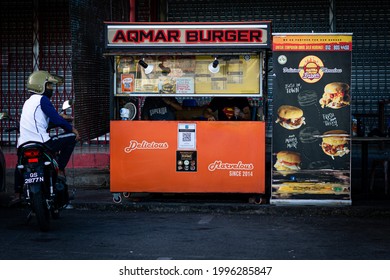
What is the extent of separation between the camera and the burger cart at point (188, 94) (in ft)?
36.2

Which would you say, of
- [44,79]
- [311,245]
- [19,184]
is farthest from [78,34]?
[311,245]

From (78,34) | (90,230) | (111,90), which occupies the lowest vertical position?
(90,230)

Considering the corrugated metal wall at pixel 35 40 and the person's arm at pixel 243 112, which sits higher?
the corrugated metal wall at pixel 35 40

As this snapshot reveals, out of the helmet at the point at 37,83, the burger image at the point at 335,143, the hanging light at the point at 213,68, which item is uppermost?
the hanging light at the point at 213,68

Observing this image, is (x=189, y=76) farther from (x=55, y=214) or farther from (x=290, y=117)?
(x=55, y=214)

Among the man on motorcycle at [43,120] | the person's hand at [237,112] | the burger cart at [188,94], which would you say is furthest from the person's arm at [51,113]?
the person's hand at [237,112]

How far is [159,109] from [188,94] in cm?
45

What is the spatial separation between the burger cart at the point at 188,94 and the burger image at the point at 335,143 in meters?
0.82

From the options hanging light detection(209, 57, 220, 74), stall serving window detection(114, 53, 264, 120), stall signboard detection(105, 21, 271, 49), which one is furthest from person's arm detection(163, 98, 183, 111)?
stall signboard detection(105, 21, 271, 49)

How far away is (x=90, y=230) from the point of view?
31.2ft

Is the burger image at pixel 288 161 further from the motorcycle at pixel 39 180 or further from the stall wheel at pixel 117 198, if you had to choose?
the motorcycle at pixel 39 180

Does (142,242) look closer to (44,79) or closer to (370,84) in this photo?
(44,79)

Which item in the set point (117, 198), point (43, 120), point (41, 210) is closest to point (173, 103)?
point (117, 198)

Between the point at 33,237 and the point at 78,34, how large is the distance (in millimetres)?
4218
